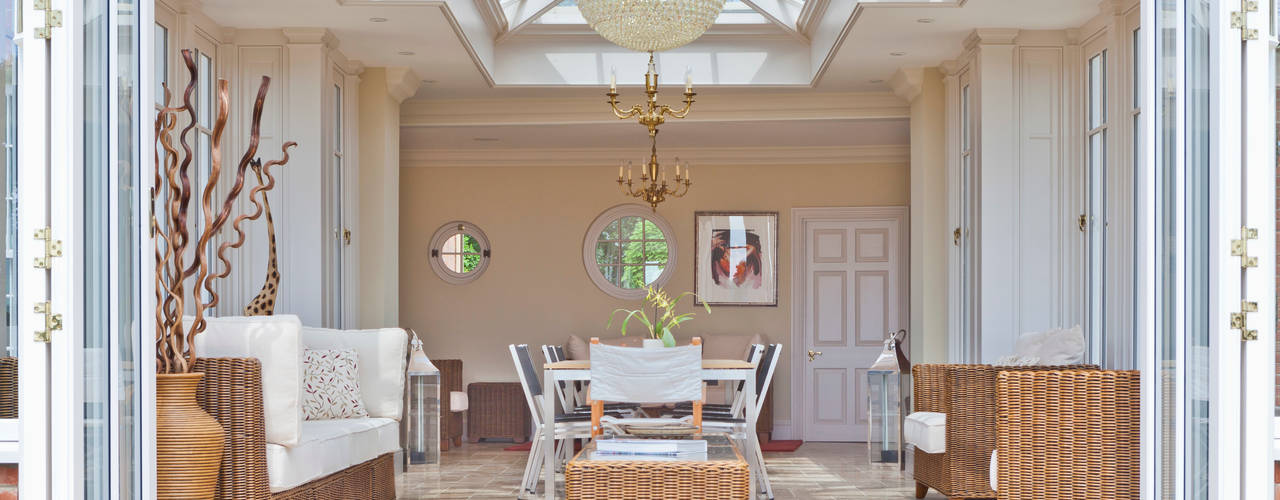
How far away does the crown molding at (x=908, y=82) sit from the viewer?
8062mm

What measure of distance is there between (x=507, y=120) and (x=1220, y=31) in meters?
6.52

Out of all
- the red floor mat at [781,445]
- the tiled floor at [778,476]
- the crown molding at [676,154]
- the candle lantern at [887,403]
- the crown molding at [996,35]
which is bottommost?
the red floor mat at [781,445]

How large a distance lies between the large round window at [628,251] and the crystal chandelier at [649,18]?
200 inches

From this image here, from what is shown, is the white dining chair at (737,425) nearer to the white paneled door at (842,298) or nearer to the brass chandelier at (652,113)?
the brass chandelier at (652,113)

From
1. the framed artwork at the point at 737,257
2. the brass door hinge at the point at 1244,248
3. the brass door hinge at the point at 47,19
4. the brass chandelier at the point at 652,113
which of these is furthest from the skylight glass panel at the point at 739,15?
the brass door hinge at the point at 47,19

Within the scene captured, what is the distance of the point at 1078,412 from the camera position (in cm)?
453

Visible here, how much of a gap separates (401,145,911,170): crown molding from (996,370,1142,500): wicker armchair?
618cm

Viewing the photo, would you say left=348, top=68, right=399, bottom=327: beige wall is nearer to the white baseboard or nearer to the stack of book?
the stack of book

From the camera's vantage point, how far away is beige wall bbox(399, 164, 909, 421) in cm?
1082

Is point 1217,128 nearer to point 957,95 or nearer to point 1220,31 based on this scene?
point 1220,31

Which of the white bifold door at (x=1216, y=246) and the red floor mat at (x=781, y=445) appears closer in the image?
the white bifold door at (x=1216, y=246)

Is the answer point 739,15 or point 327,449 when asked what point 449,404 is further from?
point 327,449

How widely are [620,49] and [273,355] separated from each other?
4219 millimetres

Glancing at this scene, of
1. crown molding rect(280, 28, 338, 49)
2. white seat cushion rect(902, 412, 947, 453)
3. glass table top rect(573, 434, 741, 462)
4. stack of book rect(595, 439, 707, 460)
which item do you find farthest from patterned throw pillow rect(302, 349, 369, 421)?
white seat cushion rect(902, 412, 947, 453)
